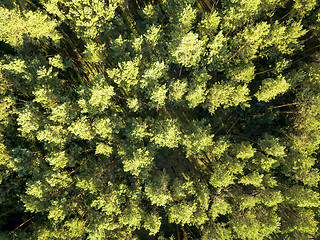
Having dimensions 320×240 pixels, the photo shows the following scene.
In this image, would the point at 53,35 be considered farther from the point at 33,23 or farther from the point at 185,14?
the point at 185,14

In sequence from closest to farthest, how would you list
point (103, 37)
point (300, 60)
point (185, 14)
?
point (185, 14) → point (103, 37) → point (300, 60)

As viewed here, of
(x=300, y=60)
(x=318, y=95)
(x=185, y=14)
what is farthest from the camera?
(x=300, y=60)

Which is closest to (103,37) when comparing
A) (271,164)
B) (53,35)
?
(53,35)

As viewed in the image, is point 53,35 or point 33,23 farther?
point 53,35

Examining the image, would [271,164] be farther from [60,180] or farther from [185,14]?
[60,180]

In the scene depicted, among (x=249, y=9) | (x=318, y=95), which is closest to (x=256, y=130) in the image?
(x=318, y=95)

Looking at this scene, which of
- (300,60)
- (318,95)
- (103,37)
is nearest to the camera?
(318,95)

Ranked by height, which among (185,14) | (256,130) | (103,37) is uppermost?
(103,37)

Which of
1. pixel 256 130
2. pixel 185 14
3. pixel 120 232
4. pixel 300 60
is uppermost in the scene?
pixel 185 14

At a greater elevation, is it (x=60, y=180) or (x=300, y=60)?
(x=300, y=60)
